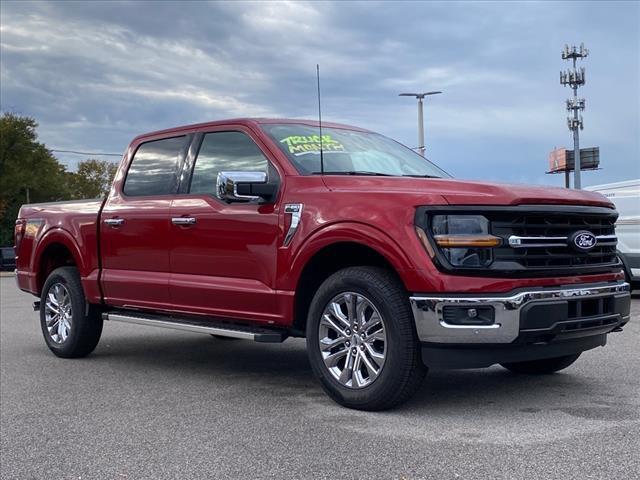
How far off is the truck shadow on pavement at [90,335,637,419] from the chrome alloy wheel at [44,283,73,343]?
1.41 feet

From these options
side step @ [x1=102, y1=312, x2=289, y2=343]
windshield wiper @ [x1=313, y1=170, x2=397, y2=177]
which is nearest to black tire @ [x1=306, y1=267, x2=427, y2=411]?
side step @ [x1=102, y1=312, x2=289, y2=343]

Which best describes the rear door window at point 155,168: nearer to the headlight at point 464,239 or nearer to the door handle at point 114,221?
the door handle at point 114,221

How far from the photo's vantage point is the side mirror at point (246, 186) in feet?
17.4

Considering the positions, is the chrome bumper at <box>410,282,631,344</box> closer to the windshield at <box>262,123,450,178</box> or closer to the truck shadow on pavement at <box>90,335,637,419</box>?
the truck shadow on pavement at <box>90,335,637,419</box>

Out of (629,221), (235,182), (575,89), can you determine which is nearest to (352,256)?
(235,182)

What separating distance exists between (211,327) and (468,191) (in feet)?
7.72

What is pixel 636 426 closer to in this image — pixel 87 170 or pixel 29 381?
pixel 29 381

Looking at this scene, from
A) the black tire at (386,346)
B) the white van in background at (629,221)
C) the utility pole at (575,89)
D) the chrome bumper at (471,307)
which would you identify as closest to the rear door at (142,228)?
the black tire at (386,346)

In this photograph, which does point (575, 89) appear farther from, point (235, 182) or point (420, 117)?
point (235, 182)

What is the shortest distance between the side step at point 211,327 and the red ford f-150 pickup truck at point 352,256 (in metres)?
0.02

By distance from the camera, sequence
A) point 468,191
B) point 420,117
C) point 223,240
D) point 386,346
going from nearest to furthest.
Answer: point 468,191 < point 386,346 < point 223,240 < point 420,117

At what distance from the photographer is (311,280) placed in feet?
17.8

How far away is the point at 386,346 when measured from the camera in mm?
4691

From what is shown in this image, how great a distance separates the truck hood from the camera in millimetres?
4523
